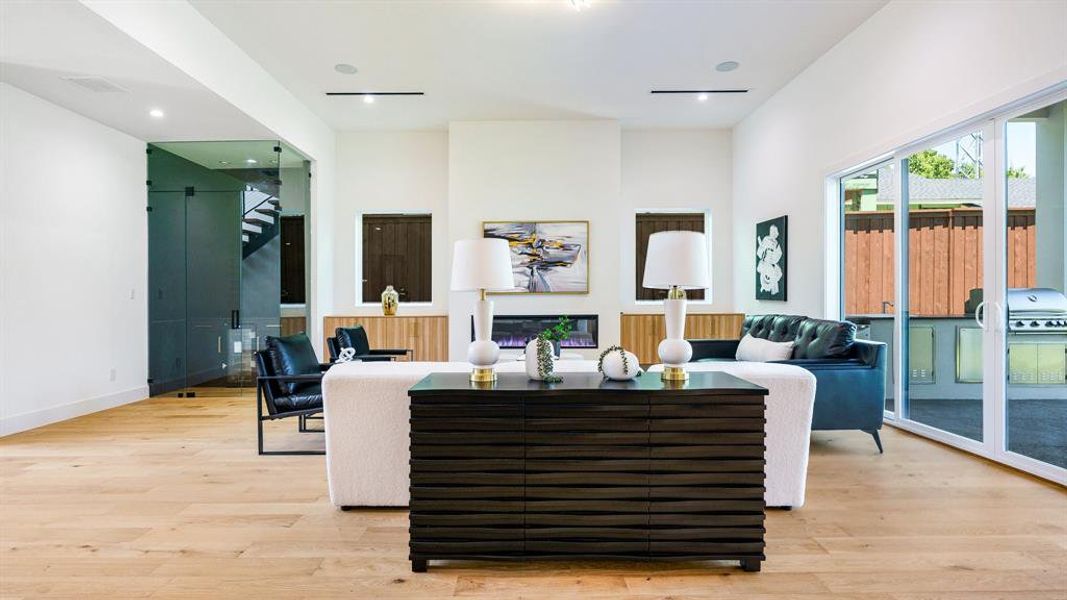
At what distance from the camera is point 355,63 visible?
5.30 metres

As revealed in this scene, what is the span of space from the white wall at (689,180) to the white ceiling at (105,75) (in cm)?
462

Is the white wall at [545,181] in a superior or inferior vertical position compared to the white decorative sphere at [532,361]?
superior

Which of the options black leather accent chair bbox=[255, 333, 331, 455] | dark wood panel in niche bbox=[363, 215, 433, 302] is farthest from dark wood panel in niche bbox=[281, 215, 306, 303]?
black leather accent chair bbox=[255, 333, 331, 455]

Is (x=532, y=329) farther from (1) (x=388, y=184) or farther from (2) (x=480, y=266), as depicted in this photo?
(2) (x=480, y=266)

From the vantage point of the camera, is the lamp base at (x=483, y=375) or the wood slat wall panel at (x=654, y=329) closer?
the lamp base at (x=483, y=375)

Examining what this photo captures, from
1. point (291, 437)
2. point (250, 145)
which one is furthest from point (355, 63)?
point (291, 437)

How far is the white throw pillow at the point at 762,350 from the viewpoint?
420 cm

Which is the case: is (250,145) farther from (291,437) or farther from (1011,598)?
(1011,598)

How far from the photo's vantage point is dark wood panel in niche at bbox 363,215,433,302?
760 centimetres

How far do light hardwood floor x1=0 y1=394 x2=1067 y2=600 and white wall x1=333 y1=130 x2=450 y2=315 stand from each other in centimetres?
401

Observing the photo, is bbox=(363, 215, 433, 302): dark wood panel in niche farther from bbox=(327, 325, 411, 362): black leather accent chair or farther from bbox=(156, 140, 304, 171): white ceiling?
bbox=(327, 325, 411, 362): black leather accent chair

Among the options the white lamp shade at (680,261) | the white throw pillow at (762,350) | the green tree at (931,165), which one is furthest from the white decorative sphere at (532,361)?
the green tree at (931,165)

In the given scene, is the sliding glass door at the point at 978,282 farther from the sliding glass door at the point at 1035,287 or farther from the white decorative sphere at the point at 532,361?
the white decorative sphere at the point at 532,361

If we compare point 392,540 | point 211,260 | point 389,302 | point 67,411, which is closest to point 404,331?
point 389,302
